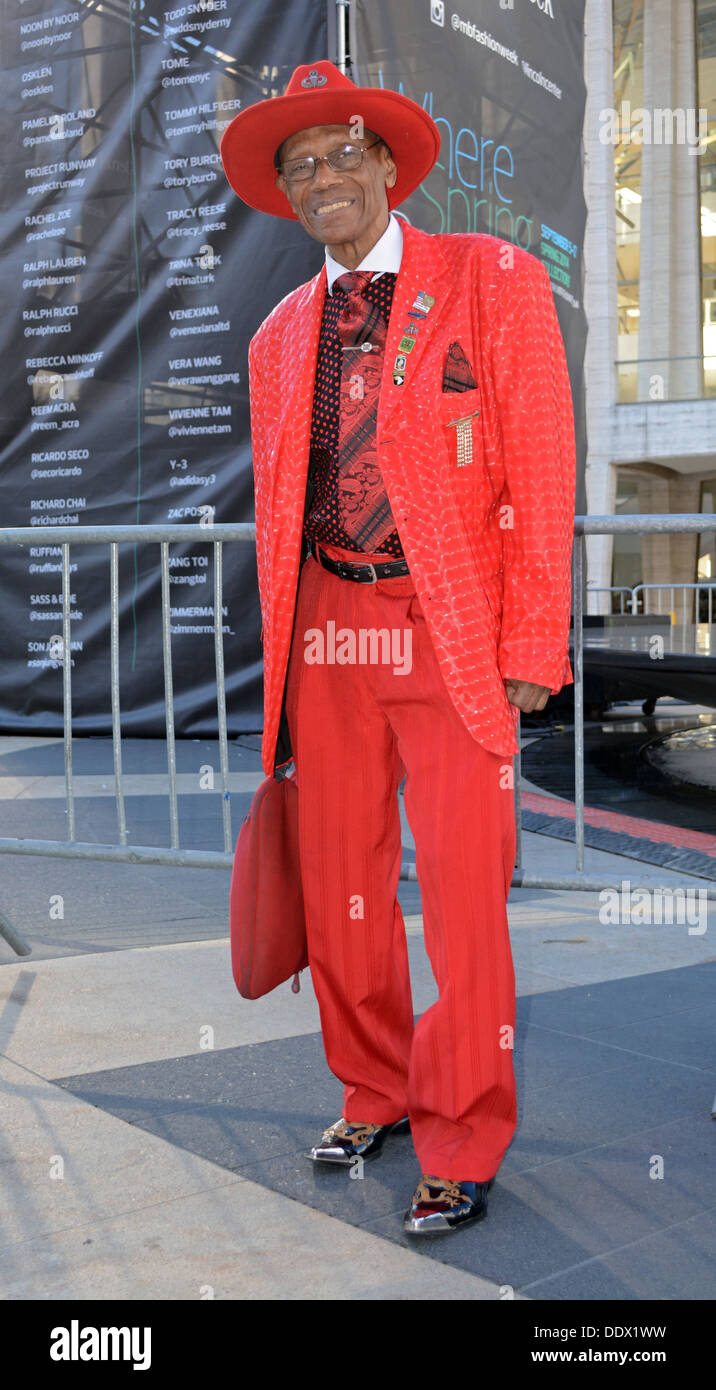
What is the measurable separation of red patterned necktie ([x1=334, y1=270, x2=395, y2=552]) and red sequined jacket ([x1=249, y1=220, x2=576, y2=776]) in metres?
0.08

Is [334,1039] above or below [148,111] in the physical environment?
below

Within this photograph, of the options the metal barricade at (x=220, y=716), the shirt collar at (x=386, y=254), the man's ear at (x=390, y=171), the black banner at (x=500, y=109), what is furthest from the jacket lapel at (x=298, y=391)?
the black banner at (x=500, y=109)

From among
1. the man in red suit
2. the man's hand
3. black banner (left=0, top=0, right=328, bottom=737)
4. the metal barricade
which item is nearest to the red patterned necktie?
the man in red suit

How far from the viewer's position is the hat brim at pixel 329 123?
8.77 feet

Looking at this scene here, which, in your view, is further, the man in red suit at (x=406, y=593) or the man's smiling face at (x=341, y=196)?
the man's smiling face at (x=341, y=196)

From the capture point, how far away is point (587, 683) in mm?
10844

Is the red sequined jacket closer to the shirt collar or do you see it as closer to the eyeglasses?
the shirt collar

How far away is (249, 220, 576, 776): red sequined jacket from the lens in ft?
8.44

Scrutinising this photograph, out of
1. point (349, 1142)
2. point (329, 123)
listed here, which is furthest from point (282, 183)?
point (349, 1142)

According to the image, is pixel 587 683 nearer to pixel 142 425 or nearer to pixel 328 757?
pixel 142 425

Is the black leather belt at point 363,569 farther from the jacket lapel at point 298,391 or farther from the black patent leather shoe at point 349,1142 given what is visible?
the black patent leather shoe at point 349,1142

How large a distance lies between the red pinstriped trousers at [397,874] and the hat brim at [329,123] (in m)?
0.87

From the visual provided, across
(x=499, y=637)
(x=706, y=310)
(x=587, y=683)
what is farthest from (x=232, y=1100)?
(x=706, y=310)
